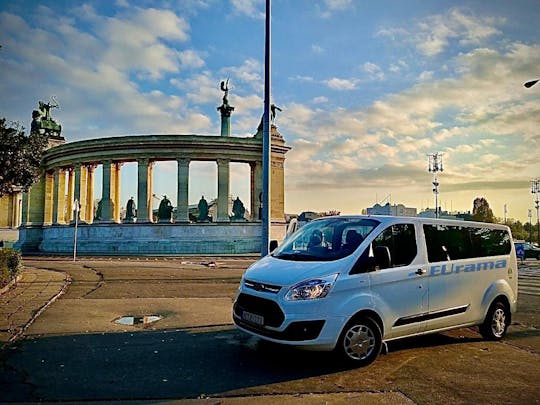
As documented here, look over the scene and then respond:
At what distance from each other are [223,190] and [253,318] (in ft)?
117

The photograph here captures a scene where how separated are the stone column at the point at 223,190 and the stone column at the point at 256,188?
298 cm

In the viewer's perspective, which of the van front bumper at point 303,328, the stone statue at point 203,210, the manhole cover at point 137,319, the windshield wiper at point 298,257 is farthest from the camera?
the stone statue at point 203,210

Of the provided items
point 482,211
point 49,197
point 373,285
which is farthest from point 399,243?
point 482,211

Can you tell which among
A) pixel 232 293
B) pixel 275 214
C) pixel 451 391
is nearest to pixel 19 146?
pixel 232 293

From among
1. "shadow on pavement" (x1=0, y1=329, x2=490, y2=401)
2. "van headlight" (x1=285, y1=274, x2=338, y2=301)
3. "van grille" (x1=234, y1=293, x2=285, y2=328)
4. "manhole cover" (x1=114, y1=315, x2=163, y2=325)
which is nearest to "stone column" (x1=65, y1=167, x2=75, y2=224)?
"manhole cover" (x1=114, y1=315, x2=163, y2=325)

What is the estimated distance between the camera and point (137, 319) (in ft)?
30.3

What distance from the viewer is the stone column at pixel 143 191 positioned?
131ft

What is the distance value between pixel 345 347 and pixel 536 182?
91.2m

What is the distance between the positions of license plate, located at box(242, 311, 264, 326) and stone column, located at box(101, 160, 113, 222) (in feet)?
121

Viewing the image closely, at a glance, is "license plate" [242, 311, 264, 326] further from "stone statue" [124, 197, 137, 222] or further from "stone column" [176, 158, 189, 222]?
"stone statue" [124, 197, 137, 222]

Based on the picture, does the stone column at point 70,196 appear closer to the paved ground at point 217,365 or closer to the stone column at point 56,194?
the stone column at point 56,194

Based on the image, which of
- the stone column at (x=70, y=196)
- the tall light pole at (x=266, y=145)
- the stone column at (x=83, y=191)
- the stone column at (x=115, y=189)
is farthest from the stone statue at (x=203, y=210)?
the tall light pole at (x=266, y=145)

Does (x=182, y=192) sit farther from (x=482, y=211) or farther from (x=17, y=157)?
(x=482, y=211)

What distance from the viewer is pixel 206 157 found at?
137 feet
